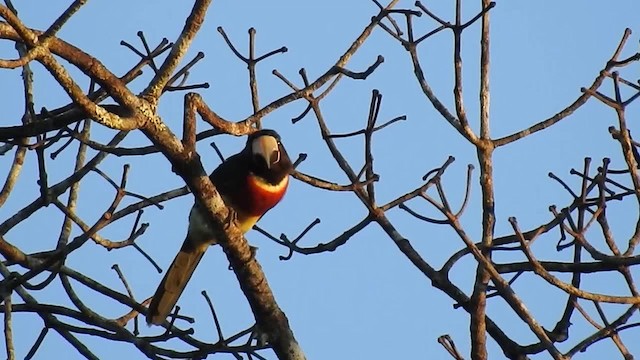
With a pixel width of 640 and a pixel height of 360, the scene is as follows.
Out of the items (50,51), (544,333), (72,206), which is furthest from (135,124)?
(544,333)

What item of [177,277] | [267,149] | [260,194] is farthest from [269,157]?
[177,277]

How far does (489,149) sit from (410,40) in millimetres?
543

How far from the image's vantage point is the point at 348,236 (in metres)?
3.92

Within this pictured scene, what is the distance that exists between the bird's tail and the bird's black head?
457 millimetres

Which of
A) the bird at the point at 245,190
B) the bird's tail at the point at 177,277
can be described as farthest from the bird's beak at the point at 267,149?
the bird's tail at the point at 177,277

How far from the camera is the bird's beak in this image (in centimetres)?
486

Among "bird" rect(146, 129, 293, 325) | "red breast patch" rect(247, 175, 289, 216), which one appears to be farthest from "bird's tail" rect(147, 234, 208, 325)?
"red breast patch" rect(247, 175, 289, 216)

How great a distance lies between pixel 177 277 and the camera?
4.97 meters

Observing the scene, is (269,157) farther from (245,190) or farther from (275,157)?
(245,190)

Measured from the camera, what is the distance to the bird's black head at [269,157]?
487 cm

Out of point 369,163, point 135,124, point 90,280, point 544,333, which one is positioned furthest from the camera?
point 90,280

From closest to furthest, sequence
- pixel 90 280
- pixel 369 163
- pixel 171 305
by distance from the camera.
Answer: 1. pixel 369 163
2. pixel 90 280
3. pixel 171 305

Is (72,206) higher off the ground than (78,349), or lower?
higher

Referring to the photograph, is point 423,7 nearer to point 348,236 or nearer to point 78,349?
point 348,236
